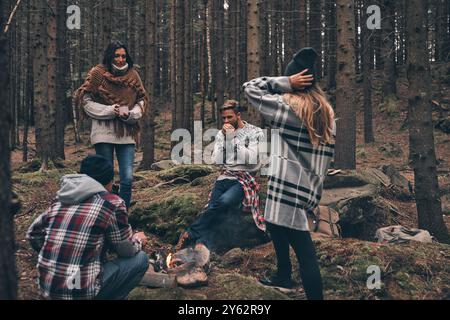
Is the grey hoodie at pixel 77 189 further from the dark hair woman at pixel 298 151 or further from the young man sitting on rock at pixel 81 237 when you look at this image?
the dark hair woman at pixel 298 151

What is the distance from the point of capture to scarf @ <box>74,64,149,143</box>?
5.93m

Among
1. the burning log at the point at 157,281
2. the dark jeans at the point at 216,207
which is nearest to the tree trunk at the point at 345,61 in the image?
the dark jeans at the point at 216,207

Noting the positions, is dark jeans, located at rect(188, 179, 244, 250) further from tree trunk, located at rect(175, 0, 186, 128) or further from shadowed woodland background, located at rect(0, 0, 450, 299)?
tree trunk, located at rect(175, 0, 186, 128)

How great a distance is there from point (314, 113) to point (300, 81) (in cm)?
31

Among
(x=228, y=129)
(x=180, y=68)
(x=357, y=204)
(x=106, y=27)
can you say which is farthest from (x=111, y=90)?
(x=180, y=68)

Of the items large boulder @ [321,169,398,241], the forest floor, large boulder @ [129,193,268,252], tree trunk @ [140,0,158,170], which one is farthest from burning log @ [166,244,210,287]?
tree trunk @ [140,0,158,170]

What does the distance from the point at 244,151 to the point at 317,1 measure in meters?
21.2

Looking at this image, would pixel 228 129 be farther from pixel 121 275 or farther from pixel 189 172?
pixel 189 172

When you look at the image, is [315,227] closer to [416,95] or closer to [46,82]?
[416,95]

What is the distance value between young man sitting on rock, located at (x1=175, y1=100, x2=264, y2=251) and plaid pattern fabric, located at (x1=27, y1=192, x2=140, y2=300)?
2.13 meters

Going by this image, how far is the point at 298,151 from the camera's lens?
13.4 ft

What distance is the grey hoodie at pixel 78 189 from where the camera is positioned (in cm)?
371

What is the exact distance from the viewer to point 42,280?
3.75 m

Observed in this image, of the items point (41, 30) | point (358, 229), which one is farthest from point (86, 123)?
point (358, 229)
